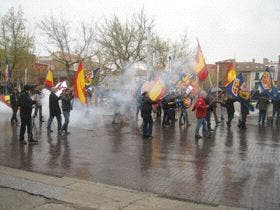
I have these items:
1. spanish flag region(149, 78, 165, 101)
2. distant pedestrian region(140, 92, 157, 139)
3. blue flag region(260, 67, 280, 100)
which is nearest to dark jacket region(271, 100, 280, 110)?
blue flag region(260, 67, 280, 100)

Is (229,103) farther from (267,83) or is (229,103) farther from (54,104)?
(54,104)

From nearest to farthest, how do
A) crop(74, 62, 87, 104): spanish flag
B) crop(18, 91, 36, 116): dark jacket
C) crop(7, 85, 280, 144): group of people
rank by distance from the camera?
crop(18, 91, 36, 116): dark jacket < crop(7, 85, 280, 144): group of people < crop(74, 62, 87, 104): spanish flag

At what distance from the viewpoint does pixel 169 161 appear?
9.05 m

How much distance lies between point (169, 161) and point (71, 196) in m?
3.36

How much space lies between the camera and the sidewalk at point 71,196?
5.77 m

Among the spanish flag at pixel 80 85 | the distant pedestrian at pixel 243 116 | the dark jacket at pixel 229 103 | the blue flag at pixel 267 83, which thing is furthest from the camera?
the blue flag at pixel 267 83

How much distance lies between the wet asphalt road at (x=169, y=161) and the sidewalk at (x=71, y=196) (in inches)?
15.8

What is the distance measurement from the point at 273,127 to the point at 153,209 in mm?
12679

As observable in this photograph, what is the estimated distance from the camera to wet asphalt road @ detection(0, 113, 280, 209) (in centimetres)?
667

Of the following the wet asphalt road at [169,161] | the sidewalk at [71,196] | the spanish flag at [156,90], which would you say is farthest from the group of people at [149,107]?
the sidewalk at [71,196]

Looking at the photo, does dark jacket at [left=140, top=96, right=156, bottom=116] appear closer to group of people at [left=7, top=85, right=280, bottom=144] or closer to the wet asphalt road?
group of people at [left=7, top=85, right=280, bottom=144]

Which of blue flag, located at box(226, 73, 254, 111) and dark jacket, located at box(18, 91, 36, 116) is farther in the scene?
blue flag, located at box(226, 73, 254, 111)

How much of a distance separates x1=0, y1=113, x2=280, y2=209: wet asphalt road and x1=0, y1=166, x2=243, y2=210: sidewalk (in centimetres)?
40

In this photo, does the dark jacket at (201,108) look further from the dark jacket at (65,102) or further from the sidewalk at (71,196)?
the sidewalk at (71,196)
